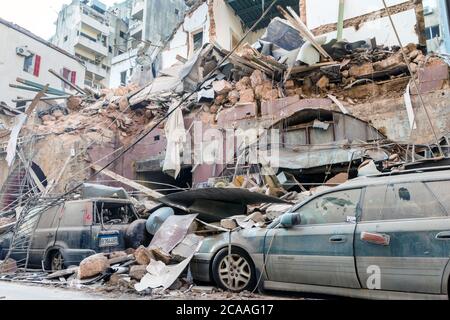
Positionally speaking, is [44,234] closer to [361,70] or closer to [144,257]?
[144,257]

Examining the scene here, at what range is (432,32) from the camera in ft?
40.6

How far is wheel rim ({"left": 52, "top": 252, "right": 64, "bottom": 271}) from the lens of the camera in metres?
7.79

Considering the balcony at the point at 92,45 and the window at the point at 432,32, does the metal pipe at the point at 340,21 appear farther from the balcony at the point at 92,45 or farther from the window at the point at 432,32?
the balcony at the point at 92,45

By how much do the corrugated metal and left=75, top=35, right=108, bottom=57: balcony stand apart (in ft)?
92.9

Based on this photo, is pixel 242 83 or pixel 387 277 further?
pixel 242 83

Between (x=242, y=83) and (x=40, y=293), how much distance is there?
9793 millimetres

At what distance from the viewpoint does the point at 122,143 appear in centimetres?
1576

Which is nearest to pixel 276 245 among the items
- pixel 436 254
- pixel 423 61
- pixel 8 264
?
pixel 436 254

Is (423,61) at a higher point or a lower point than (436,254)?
higher

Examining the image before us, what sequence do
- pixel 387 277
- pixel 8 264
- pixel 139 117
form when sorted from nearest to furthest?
pixel 387 277 → pixel 8 264 → pixel 139 117

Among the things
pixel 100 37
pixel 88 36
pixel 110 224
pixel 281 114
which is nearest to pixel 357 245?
pixel 110 224
